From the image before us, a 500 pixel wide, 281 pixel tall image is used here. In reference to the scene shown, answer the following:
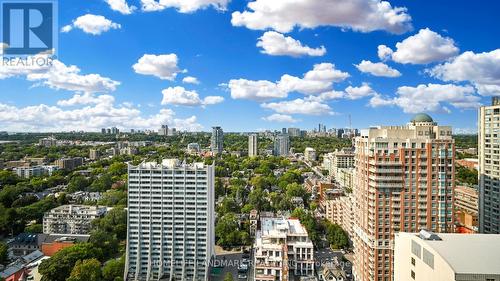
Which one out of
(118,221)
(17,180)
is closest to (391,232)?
(118,221)

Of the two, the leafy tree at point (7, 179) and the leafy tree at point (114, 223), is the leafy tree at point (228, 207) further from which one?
the leafy tree at point (7, 179)

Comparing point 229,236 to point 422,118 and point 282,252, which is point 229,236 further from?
point 422,118

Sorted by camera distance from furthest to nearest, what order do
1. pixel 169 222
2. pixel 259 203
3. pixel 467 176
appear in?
pixel 467 176, pixel 259 203, pixel 169 222

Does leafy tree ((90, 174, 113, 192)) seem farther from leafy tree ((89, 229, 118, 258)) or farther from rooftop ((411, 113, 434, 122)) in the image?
rooftop ((411, 113, 434, 122))

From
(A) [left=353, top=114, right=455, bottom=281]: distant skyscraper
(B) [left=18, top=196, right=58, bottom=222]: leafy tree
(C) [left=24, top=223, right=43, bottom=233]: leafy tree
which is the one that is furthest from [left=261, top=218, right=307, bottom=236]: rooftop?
(B) [left=18, top=196, right=58, bottom=222]: leafy tree

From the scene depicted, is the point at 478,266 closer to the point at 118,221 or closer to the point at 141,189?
the point at 141,189

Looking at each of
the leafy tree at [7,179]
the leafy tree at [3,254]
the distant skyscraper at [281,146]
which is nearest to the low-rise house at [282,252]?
the leafy tree at [3,254]

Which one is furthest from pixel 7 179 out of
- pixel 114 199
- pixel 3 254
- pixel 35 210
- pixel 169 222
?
pixel 169 222
